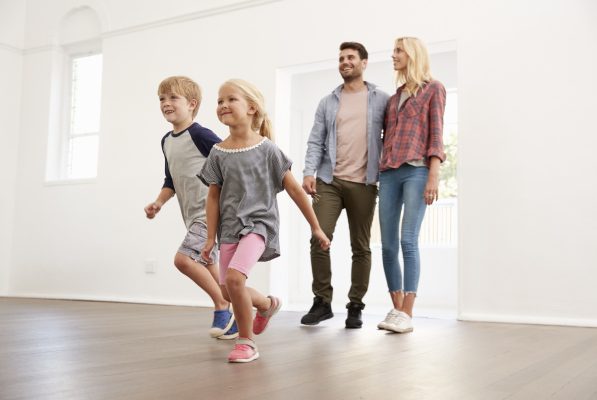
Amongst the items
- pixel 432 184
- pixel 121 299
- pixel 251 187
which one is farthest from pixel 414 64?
pixel 121 299

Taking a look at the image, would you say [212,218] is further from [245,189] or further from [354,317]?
[354,317]

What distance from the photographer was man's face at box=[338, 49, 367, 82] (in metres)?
3.20

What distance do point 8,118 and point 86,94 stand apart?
2.64ft

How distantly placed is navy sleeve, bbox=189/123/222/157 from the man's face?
2.80ft

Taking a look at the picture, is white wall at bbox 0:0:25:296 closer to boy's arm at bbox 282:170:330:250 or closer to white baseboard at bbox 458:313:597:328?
white baseboard at bbox 458:313:597:328

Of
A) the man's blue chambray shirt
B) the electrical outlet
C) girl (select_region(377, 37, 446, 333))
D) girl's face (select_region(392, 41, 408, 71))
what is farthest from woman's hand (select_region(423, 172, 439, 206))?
the electrical outlet

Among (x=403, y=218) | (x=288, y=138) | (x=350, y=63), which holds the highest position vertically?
(x=350, y=63)

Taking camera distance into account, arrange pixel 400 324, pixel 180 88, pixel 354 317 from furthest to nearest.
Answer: pixel 354 317, pixel 400 324, pixel 180 88

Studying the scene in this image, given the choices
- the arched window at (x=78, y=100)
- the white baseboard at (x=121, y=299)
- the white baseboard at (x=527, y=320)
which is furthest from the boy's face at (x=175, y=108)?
the arched window at (x=78, y=100)

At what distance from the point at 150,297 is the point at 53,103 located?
2.29 m

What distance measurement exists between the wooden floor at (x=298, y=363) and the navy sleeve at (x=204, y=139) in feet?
2.57

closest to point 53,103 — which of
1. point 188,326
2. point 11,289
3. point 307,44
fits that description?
point 11,289

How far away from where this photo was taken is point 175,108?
276 centimetres

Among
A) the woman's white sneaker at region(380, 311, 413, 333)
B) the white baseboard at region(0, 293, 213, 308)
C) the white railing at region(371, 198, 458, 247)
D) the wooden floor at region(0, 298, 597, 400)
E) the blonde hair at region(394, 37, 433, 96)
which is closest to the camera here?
the wooden floor at region(0, 298, 597, 400)
